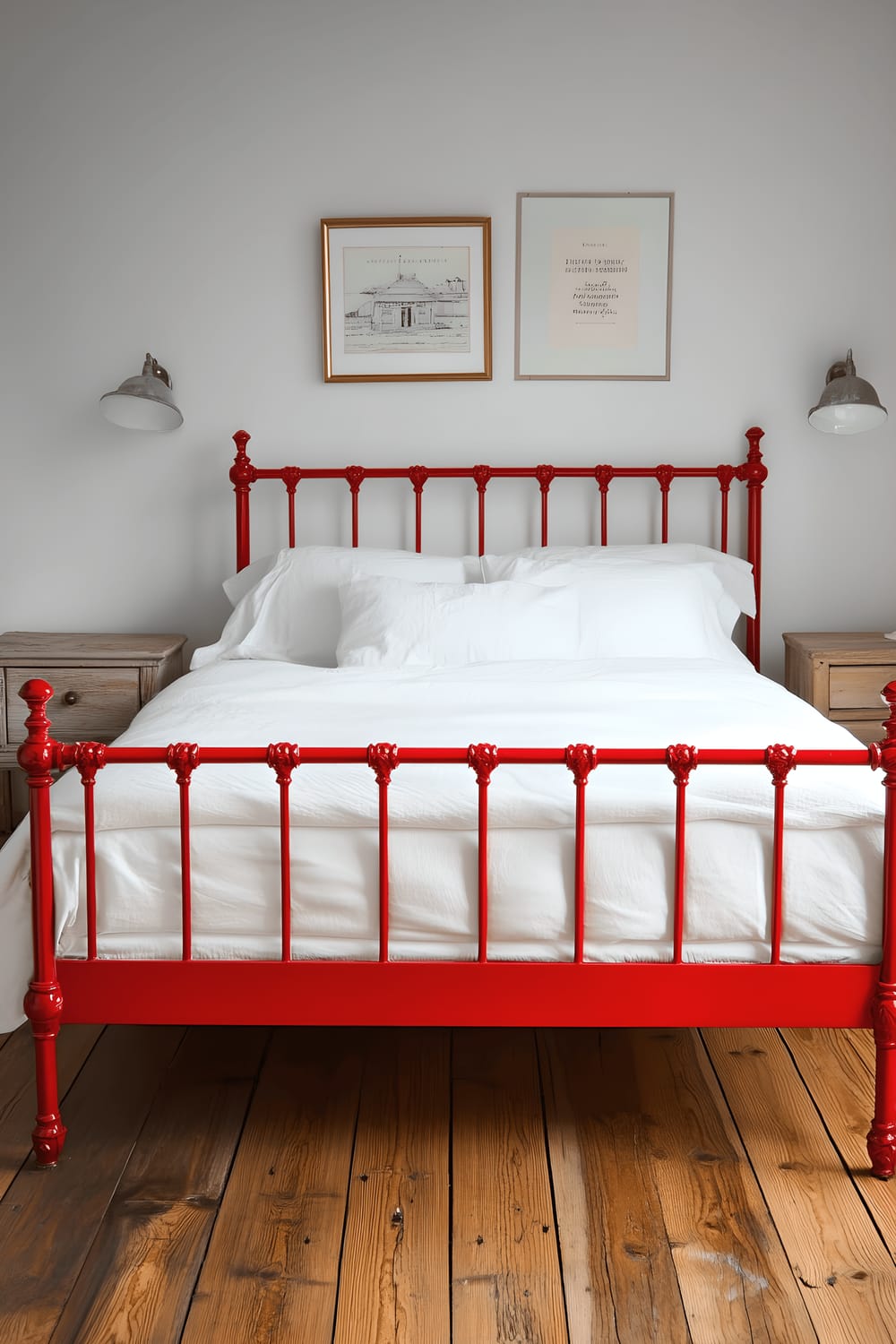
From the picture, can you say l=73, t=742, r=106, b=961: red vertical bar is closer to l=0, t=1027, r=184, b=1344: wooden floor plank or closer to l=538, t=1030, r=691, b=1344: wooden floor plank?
l=0, t=1027, r=184, b=1344: wooden floor plank

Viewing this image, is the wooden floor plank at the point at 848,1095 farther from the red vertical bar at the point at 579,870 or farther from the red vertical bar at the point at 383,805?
the red vertical bar at the point at 383,805

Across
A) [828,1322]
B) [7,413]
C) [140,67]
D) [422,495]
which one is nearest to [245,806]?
[828,1322]

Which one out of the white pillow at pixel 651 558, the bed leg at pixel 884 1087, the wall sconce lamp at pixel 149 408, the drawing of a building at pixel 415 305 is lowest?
the bed leg at pixel 884 1087

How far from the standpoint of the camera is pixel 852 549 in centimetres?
340

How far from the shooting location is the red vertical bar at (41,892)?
1.68 meters

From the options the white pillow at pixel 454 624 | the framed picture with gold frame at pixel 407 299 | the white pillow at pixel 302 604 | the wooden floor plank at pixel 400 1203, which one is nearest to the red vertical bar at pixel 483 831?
the wooden floor plank at pixel 400 1203

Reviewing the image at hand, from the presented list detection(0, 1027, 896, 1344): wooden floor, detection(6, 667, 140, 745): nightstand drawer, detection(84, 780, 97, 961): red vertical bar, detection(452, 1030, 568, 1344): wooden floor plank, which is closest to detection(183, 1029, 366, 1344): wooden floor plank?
detection(0, 1027, 896, 1344): wooden floor

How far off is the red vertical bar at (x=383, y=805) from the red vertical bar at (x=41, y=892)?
0.48m

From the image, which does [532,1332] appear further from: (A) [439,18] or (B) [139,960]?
(A) [439,18]

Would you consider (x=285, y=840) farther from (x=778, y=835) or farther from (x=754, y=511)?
(x=754, y=511)

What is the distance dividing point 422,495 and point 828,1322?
241 cm

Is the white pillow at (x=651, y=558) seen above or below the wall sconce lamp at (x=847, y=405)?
below

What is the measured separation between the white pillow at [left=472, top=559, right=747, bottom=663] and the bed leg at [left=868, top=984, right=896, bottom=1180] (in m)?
1.14

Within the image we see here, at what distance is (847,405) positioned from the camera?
3.11 m
